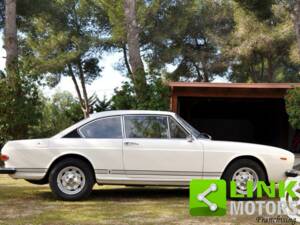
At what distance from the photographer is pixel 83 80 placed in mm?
33875

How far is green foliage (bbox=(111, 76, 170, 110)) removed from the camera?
535 inches

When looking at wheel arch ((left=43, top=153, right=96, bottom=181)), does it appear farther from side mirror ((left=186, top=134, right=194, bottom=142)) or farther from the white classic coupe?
side mirror ((left=186, top=134, right=194, bottom=142))

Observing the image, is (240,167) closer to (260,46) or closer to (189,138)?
(189,138)

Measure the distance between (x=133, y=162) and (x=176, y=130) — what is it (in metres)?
0.88

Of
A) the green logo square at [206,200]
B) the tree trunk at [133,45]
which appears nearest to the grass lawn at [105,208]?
the green logo square at [206,200]

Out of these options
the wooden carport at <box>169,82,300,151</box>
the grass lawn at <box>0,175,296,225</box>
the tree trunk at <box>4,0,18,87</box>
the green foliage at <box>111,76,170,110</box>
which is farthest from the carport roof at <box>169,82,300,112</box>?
the grass lawn at <box>0,175,296,225</box>

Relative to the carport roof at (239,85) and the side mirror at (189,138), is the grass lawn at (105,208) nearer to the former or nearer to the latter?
the side mirror at (189,138)

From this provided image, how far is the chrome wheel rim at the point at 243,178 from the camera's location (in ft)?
24.4

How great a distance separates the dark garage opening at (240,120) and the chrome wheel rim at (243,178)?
1743 centimetres

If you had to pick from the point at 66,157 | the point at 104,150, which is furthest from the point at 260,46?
the point at 66,157

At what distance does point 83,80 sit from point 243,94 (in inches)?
728

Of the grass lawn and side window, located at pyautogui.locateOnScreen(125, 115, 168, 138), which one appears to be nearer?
the grass lawn

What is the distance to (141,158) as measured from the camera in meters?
7.42

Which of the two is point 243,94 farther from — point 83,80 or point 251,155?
point 83,80
